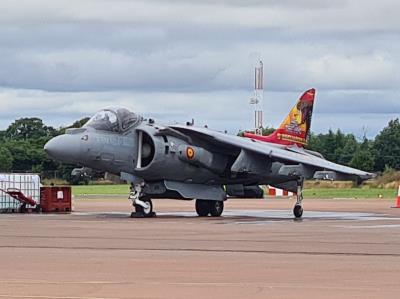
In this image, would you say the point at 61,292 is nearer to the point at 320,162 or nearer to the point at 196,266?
the point at 196,266

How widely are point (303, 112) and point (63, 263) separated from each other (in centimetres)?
2250

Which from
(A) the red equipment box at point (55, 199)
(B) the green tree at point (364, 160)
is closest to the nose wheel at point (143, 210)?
(A) the red equipment box at point (55, 199)

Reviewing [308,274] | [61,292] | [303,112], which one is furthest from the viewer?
[303,112]

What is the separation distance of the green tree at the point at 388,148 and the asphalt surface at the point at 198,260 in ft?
305

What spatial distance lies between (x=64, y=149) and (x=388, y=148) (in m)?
96.5

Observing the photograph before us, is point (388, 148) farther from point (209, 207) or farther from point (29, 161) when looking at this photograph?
point (209, 207)

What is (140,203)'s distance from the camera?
113ft

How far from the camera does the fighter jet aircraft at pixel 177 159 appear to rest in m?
33.7

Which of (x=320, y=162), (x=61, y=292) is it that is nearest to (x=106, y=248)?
(x=61, y=292)

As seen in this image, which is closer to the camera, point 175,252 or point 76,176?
point 175,252

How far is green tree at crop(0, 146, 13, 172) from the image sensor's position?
288ft

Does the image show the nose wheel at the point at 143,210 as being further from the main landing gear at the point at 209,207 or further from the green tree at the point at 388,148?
the green tree at the point at 388,148

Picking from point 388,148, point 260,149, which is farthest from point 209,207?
point 388,148

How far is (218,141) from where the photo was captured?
35188 mm
